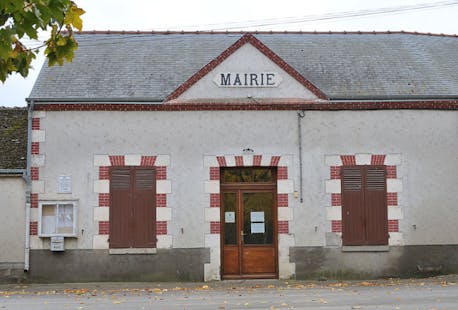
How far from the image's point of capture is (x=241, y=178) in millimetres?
16188

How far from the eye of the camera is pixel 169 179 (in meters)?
15.8

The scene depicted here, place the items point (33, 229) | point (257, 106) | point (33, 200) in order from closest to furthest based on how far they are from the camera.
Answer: point (33, 229)
point (33, 200)
point (257, 106)

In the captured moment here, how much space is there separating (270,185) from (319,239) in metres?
1.77

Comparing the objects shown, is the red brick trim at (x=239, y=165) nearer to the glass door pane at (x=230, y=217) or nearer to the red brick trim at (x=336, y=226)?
the glass door pane at (x=230, y=217)

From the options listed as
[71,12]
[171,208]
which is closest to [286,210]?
[171,208]

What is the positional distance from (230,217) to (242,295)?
2.99m

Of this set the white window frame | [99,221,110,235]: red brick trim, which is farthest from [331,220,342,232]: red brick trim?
the white window frame

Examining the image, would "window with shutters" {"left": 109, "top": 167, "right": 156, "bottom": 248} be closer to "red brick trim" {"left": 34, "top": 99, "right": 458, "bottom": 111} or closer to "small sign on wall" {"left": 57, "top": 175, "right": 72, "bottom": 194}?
"small sign on wall" {"left": 57, "top": 175, "right": 72, "bottom": 194}

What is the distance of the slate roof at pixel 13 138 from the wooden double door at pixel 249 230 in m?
5.09

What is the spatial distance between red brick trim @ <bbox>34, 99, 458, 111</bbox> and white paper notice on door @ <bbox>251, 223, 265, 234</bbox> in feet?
9.33

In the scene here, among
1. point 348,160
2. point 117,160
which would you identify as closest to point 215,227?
point 117,160

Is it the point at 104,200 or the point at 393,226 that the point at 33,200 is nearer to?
the point at 104,200

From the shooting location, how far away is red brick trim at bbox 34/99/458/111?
15867 mm

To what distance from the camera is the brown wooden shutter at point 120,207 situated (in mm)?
15578
